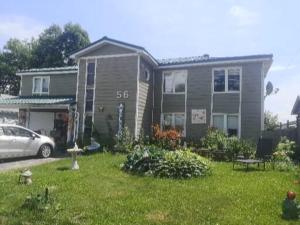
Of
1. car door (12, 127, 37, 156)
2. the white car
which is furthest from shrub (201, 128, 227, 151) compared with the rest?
car door (12, 127, 37, 156)

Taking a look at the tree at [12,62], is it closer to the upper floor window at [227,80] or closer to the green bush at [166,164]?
the upper floor window at [227,80]

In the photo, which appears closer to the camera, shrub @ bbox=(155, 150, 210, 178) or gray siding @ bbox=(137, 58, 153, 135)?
shrub @ bbox=(155, 150, 210, 178)

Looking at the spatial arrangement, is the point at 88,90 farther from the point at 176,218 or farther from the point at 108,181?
the point at 176,218

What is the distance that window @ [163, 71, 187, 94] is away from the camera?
24.0 meters

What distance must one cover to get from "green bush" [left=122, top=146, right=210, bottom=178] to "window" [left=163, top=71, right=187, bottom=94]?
35.9 feet

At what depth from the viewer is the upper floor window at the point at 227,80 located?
22.5m

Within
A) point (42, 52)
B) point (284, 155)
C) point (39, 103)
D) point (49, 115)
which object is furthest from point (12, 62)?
point (284, 155)

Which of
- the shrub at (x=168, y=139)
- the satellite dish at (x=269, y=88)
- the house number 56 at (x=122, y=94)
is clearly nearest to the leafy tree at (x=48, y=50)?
the house number 56 at (x=122, y=94)

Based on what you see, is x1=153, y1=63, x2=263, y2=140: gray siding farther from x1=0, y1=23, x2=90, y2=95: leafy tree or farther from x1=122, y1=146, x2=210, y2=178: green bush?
x1=0, y1=23, x2=90, y2=95: leafy tree

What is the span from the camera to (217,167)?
A: 47.9 ft

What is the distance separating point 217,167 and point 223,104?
8.69 m

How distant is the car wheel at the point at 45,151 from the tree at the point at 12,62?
3446 centimetres

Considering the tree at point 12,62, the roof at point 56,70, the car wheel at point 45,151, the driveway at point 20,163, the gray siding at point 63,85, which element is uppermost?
the tree at point 12,62

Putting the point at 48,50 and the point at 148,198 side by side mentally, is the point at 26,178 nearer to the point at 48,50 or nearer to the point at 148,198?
the point at 148,198
